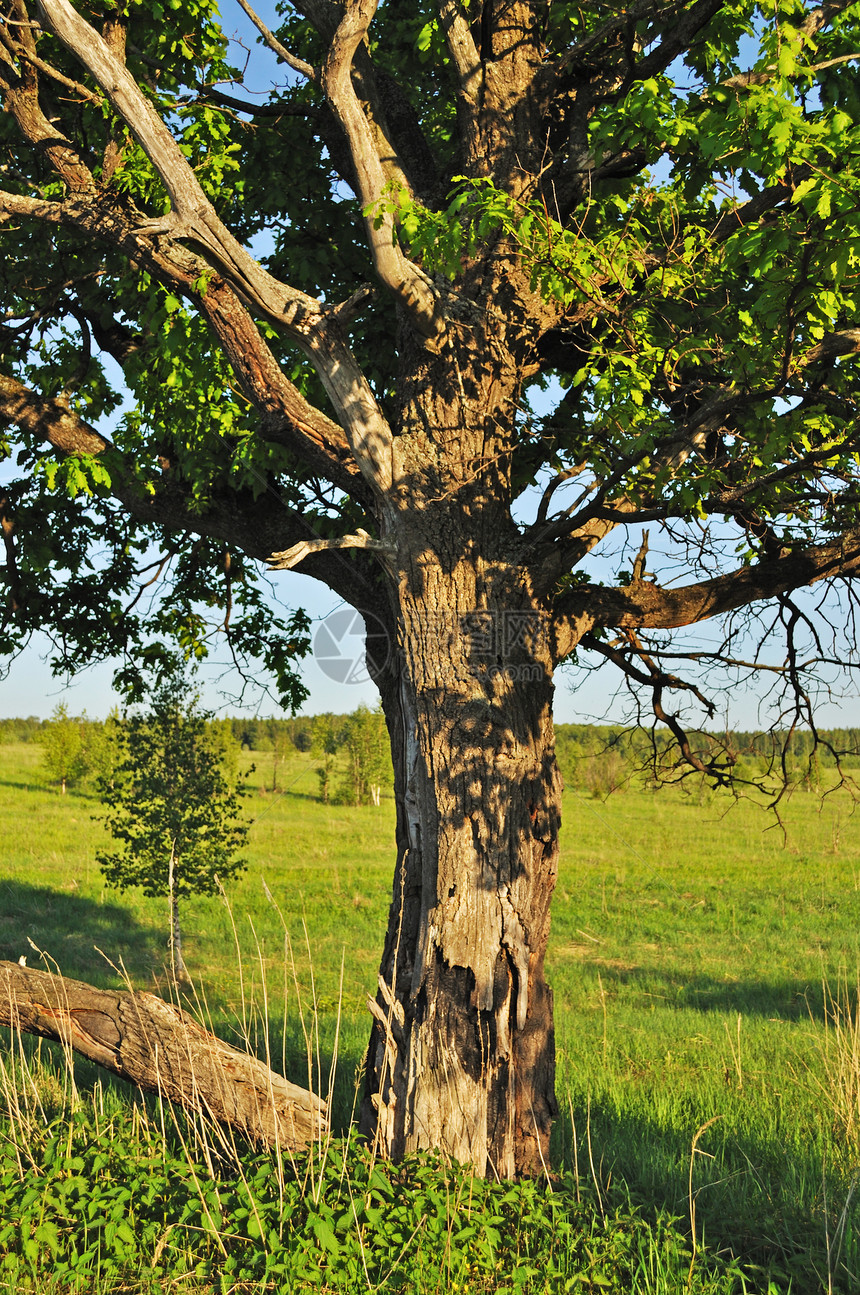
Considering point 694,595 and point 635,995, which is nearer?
point 694,595

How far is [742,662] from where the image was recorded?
707 centimetres

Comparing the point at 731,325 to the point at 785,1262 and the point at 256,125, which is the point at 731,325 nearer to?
the point at 256,125

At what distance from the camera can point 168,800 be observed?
14930mm

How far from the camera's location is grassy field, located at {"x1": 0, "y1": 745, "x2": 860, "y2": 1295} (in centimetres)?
403

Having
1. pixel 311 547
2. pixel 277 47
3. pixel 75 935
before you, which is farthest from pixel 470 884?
pixel 75 935

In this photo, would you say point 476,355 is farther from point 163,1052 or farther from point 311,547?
point 163,1052

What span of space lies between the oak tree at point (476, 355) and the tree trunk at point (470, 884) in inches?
0.7

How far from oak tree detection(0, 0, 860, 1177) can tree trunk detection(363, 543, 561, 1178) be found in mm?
18

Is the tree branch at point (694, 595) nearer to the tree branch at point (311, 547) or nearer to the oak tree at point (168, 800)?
the tree branch at point (311, 547)

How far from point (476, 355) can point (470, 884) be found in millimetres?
3221

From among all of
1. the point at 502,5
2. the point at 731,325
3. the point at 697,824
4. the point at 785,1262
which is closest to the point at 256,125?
the point at 502,5

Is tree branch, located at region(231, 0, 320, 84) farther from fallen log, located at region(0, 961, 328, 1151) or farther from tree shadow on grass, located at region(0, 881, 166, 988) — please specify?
tree shadow on grass, located at region(0, 881, 166, 988)

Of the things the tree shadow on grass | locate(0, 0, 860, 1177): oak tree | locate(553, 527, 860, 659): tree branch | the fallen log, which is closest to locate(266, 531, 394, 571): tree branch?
locate(0, 0, 860, 1177): oak tree

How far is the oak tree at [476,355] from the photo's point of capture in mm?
4668
